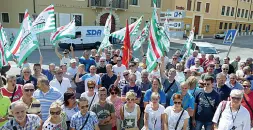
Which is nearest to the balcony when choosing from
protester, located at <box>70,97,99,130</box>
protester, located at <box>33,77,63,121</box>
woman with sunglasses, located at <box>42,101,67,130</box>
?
protester, located at <box>33,77,63,121</box>

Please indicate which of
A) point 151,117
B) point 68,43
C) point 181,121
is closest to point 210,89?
point 181,121

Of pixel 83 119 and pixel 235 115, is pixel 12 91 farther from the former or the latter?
pixel 235 115

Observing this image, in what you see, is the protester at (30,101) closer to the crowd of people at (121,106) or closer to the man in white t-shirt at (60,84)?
the crowd of people at (121,106)

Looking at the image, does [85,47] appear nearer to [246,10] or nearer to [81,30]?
[81,30]

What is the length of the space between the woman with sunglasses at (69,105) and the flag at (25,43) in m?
2.61

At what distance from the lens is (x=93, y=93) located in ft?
14.9

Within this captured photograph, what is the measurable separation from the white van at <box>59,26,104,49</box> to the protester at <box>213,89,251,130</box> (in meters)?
18.7

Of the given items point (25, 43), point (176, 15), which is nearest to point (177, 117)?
point (25, 43)

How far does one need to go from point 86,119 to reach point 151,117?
3.91ft

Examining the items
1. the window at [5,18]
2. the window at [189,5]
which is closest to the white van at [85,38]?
the window at [5,18]

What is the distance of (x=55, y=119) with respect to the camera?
11.2 ft

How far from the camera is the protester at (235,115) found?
351 centimetres

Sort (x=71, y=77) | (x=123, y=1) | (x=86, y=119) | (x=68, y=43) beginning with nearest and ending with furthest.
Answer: (x=86, y=119) < (x=71, y=77) < (x=68, y=43) < (x=123, y=1)

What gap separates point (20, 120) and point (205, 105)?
337 centimetres
